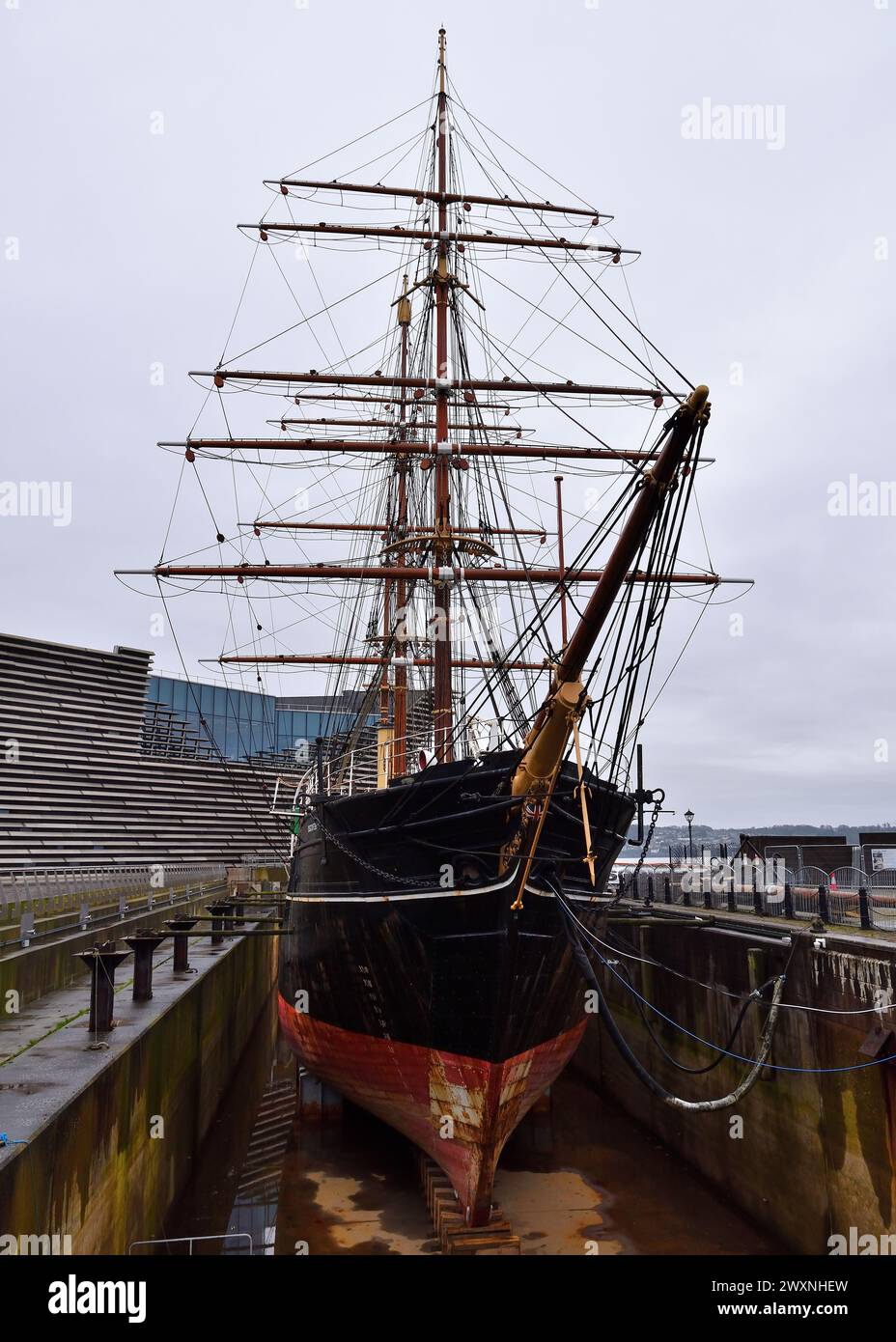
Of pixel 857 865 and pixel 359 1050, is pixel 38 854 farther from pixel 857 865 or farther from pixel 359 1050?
pixel 857 865

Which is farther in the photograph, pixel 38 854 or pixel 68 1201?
pixel 38 854

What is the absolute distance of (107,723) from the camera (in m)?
34.7

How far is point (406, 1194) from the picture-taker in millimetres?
11852

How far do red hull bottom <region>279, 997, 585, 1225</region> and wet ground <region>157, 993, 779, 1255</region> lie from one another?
3.44 ft

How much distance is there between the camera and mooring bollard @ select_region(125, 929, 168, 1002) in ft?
33.1

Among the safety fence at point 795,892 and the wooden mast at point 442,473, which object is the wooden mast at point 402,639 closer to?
the wooden mast at point 442,473

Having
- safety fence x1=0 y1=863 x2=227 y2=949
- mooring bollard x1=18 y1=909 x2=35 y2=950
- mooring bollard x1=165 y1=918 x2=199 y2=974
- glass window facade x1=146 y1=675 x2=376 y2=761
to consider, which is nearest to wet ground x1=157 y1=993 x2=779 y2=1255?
mooring bollard x1=165 y1=918 x2=199 y2=974

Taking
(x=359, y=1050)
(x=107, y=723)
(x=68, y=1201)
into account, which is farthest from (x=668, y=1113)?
(x=107, y=723)

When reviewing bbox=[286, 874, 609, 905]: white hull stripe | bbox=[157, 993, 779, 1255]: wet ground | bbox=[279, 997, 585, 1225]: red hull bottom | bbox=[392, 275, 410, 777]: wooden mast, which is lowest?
bbox=[157, 993, 779, 1255]: wet ground

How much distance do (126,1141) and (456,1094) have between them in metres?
3.89

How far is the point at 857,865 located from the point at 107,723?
28.0 meters

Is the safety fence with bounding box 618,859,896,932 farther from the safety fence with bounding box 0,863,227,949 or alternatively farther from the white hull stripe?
the safety fence with bounding box 0,863,227,949

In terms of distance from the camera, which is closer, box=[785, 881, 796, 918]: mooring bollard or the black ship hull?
the black ship hull
